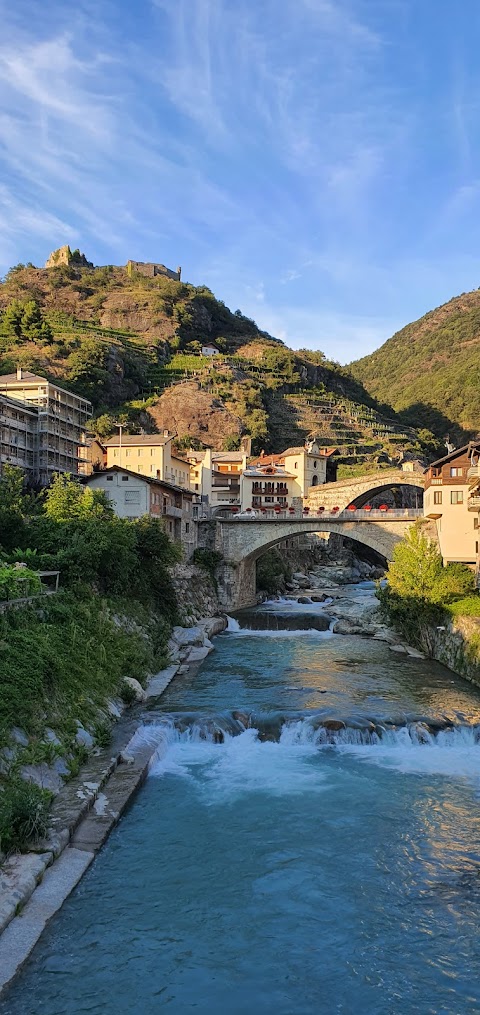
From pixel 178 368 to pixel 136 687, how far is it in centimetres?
9475

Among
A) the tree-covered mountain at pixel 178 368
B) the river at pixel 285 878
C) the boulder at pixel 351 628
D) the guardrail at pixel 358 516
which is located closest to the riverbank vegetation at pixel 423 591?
the boulder at pixel 351 628

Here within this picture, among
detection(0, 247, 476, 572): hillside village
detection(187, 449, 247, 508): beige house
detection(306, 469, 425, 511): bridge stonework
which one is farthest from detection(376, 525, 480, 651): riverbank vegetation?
detection(187, 449, 247, 508): beige house

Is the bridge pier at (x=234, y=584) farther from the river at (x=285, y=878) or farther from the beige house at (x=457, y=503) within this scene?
the river at (x=285, y=878)

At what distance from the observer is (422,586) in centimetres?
3347

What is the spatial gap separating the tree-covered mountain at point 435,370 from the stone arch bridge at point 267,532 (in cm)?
6365

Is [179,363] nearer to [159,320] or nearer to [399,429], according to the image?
[159,320]

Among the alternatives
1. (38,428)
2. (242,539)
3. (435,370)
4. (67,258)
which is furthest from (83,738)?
(67,258)

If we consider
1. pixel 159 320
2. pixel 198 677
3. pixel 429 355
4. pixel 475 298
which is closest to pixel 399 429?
pixel 159 320

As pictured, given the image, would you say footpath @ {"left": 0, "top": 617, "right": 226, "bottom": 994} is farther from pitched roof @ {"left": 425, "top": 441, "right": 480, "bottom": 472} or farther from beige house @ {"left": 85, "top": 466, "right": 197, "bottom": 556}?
pitched roof @ {"left": 425, "top": 441, "right": 480, "bottom": 472}

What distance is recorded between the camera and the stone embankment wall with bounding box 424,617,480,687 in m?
26.7

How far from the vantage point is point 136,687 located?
23531mm

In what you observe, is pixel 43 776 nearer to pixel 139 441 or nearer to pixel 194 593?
pixel 194 593

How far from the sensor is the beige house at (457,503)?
120ft

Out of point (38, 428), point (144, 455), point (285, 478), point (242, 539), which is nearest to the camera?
point (242, 539)
